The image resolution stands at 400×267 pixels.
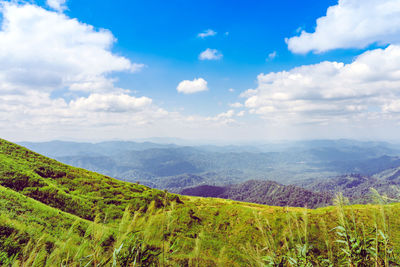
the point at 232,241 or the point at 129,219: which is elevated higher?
the point at 129,219

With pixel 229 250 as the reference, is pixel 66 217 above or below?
above

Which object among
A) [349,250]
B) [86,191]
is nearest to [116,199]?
[86,191]

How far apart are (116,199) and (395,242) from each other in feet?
85.2

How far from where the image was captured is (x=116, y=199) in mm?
23938

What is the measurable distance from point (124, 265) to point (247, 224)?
710 inches

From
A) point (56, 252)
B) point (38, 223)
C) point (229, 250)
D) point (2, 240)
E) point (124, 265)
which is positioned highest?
point (56, 252)

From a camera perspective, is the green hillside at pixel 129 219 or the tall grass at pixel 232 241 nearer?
the tall grass at pixel 232 241

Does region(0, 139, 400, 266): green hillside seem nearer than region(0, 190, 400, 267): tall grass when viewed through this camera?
No

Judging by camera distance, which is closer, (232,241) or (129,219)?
(129,219)

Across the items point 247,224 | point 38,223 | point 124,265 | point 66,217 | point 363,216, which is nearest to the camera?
point 124,265

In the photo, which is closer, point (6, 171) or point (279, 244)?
point (279, 244)

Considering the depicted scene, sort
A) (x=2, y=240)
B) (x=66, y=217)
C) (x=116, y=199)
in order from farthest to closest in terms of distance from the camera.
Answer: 1. (x=116, y=199)
2. (x=66, y=217)
3. (x=2, y=240)

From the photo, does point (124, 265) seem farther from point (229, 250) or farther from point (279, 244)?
point (279, 244)

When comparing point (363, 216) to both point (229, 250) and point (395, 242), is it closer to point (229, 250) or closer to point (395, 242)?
point (395, 242)
